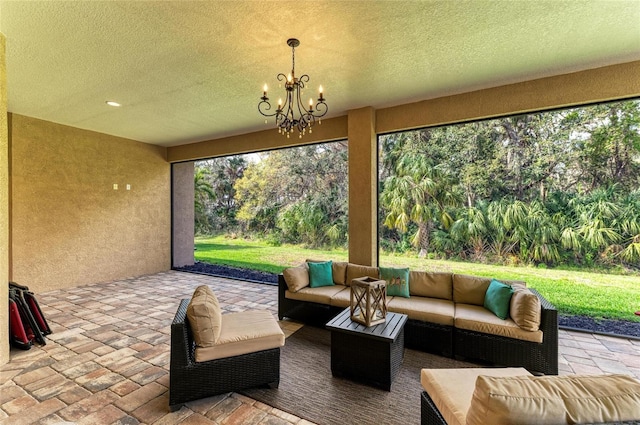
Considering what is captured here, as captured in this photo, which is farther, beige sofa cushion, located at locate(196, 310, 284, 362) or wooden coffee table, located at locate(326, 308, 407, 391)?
wooden coffee table, located at locate(326, 308, 407, 391)

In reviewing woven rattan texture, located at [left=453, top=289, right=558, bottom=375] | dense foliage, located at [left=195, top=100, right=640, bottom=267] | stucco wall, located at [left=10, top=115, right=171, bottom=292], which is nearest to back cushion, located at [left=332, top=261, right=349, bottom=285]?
woven rattan texture, located at [left=453, top=289, right=558, bottom=375]

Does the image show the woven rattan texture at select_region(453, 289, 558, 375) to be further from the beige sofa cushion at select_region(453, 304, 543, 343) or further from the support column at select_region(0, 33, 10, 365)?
the support column at select_region(0, 33, 10, 365)

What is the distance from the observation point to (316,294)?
3.79 m

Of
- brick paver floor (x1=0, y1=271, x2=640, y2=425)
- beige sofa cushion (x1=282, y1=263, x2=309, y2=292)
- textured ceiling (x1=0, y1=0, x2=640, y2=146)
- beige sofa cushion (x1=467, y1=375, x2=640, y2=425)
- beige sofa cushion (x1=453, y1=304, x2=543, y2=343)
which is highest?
textured ceiling (x1=0, y1=0, x2=640, y2=146)

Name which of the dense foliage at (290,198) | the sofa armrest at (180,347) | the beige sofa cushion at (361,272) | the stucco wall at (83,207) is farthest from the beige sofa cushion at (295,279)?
the stucco wall at (83,207)

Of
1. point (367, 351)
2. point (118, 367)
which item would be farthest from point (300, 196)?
point (367, 351)

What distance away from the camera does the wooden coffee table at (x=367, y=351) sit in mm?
2430

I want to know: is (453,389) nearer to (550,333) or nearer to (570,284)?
(550,333)

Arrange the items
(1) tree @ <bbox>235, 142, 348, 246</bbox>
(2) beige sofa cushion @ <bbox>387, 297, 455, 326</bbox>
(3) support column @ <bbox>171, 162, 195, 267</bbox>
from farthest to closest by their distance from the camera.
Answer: (1) tree @ <bbox>235, 142, 348, 246</bbox>
(3) support column @ <bbox>171, 162, 195, 267</bbox>
(2) beige sofa cushion @ <bbox>387, 297, 455, 326</bbox>

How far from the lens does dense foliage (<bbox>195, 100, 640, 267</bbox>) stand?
15.3ft

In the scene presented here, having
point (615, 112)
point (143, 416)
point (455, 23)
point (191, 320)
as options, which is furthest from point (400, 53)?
point (615, 112)

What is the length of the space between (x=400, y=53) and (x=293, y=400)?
3.50 meters

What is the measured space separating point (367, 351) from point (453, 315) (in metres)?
1.16

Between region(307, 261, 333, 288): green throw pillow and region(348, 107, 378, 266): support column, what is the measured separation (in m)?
0.62
